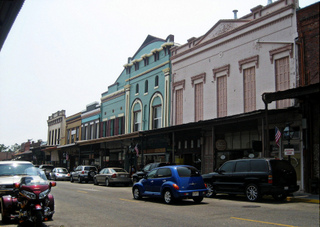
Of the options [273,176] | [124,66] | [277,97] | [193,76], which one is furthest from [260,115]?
[124,66]

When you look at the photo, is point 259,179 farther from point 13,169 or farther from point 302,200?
point 13,169

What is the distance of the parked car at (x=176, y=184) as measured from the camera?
43.5 feet

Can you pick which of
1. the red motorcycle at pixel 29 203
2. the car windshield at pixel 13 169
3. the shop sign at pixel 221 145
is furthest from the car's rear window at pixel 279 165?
the car windshield at pixel 13 169

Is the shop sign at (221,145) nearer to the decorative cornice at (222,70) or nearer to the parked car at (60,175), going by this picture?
the decorative cornice at (222,70)

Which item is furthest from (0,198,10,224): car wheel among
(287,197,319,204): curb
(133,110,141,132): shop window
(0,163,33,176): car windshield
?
(133,110,141,132): shop window

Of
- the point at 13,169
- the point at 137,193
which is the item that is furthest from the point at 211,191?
the point at 13,169

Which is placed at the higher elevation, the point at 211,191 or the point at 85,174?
the point at 211,191

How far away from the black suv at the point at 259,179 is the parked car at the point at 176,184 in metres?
1.95

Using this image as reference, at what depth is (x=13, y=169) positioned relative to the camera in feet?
39.2

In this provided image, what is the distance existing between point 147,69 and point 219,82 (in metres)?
10.6

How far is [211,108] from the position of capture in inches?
960

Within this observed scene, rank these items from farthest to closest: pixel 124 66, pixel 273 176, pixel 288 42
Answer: pixel 124 66 < pixel 288 42 < pixel 273 176

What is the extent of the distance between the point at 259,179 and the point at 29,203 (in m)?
9.19

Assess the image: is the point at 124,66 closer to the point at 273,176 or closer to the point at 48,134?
the point at 273,176
